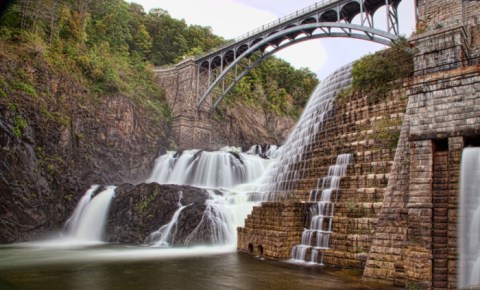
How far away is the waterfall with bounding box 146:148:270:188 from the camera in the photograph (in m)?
28.0

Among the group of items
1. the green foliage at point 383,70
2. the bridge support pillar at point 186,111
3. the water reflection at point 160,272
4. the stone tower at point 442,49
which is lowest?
the water reflection at point 160,272

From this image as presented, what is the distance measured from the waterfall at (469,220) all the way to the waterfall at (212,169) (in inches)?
783

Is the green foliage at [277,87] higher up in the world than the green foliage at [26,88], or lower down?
higher up

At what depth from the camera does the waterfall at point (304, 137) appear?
17219 millimetres

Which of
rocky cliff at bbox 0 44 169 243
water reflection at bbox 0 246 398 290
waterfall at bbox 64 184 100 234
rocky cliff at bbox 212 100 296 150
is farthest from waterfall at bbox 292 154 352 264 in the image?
rocky cliff at bbox 212 100 296 150

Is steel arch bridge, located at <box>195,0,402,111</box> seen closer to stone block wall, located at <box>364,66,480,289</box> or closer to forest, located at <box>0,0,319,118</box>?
forest, located at <box>0,0,319,118</box>

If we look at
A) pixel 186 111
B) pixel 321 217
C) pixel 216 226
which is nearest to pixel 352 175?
pixel 321 217

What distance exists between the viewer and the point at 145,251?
16.2 metres

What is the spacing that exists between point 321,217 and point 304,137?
696 centimetres

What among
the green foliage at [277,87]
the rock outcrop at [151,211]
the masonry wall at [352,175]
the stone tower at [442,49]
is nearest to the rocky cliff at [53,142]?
the rock outcrop at [151,211]

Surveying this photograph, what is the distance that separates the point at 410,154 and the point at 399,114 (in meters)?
5.07

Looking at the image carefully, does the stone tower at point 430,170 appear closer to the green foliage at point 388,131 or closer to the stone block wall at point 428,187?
the stone block wall at point 428,187

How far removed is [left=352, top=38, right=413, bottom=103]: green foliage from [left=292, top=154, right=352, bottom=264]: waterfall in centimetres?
348

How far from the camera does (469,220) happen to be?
8.29 meters
